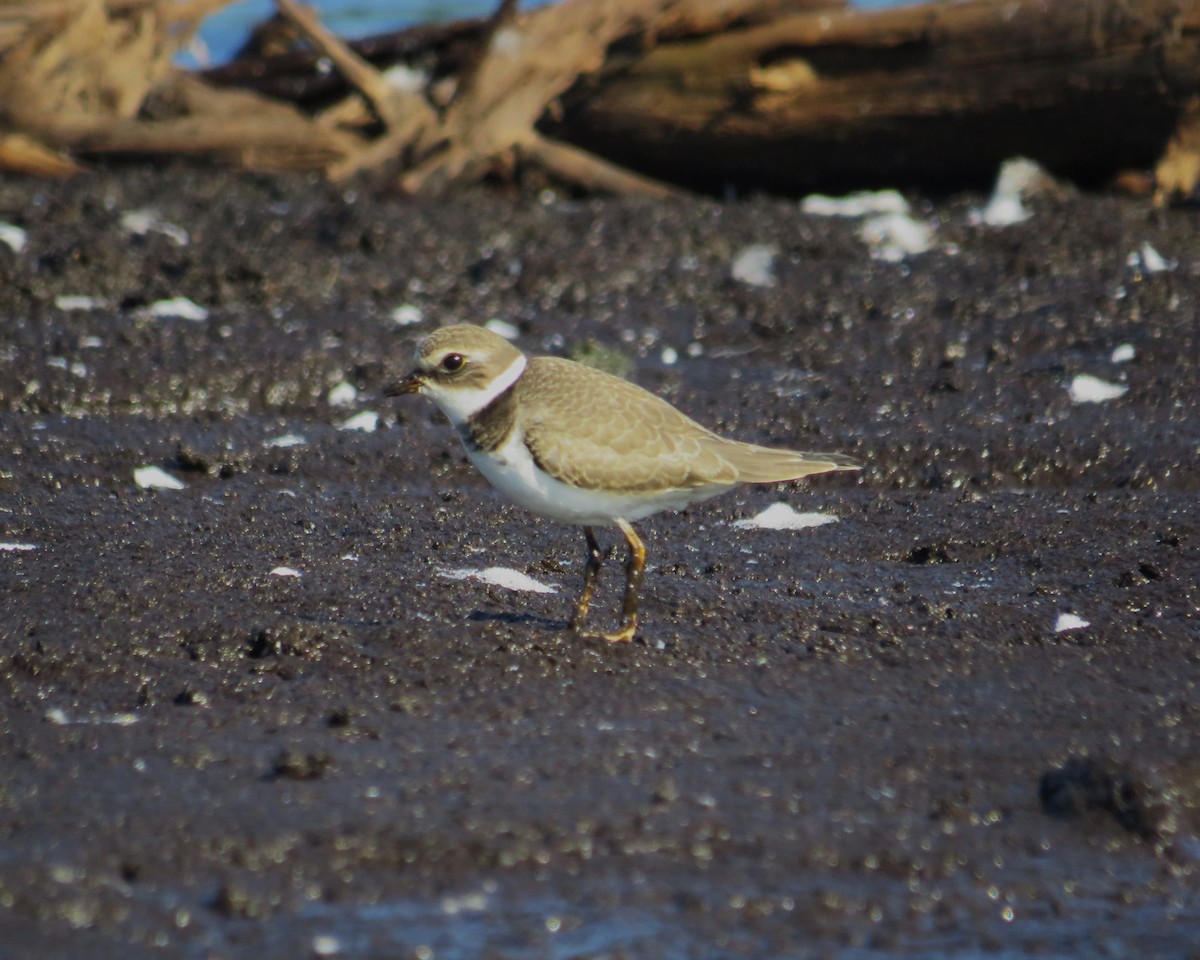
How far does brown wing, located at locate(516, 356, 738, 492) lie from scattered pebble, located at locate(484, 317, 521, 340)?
134 inches

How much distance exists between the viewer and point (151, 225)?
10.0 meters

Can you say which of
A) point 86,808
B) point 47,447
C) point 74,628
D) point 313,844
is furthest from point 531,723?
point 47,447

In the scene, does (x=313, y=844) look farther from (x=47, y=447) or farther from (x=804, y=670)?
(x=47, y=447)

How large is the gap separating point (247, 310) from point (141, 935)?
587cm

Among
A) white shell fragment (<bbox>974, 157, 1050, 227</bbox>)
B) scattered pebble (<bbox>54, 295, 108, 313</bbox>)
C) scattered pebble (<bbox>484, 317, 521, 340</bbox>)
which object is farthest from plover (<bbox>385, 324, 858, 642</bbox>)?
white shell fragment (<bbox>974, 157, 1050, 227</bbox>)

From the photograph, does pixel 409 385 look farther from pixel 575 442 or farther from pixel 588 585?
pixel 588 585

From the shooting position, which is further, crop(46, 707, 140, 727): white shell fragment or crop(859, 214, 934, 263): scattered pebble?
crop(859, 214, 934, 263): scattered pebble

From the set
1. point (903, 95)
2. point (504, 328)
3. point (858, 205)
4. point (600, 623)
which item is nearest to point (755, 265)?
point (858, 205)

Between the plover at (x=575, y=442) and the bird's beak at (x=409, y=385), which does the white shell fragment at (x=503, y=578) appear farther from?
the bird's beak at (x=409, y=385)

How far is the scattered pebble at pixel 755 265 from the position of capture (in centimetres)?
961

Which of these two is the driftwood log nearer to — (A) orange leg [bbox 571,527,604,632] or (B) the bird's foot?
(A) orange leg [bbox 571,527,604,632]

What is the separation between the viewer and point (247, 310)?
8797 millimetres

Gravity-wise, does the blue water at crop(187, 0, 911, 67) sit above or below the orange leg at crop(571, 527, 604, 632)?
below

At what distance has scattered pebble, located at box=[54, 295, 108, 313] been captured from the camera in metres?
8.63
